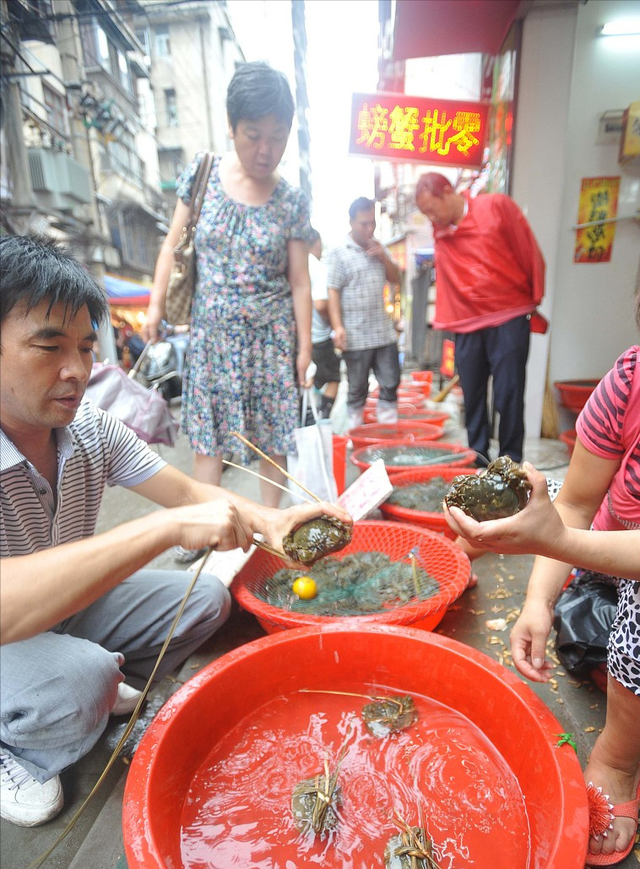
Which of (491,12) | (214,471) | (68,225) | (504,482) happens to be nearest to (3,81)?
(68,225)

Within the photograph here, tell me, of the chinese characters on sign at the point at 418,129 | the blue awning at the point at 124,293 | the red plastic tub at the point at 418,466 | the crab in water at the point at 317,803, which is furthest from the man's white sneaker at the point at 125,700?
the blue awning at the point at 124,293

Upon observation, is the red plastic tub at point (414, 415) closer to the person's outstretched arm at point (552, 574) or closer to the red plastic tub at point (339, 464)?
the red plastic tub at point (339, 464)

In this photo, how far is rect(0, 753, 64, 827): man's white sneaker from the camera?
1.55 meters

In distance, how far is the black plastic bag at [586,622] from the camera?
1859mm

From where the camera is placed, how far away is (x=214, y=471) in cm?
303

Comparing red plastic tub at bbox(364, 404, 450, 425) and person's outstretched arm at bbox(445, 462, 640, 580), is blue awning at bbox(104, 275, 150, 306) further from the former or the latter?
person's outstretched arm at bbox(445, 462, 640, 580)

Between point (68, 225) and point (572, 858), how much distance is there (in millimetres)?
18919

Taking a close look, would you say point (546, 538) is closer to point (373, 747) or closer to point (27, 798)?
point (373, 747)

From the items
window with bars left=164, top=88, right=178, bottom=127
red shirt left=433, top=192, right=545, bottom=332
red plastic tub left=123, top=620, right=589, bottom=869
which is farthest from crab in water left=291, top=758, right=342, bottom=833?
window with bars left=164, top=88, right=178, bottom=127

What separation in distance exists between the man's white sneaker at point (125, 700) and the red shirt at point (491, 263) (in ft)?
11.5

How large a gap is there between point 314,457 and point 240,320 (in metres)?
0.98

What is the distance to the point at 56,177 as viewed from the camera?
14.2 meters

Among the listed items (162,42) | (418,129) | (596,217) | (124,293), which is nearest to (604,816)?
(596,217)

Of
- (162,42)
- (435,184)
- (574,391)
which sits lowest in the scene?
(574,391)
